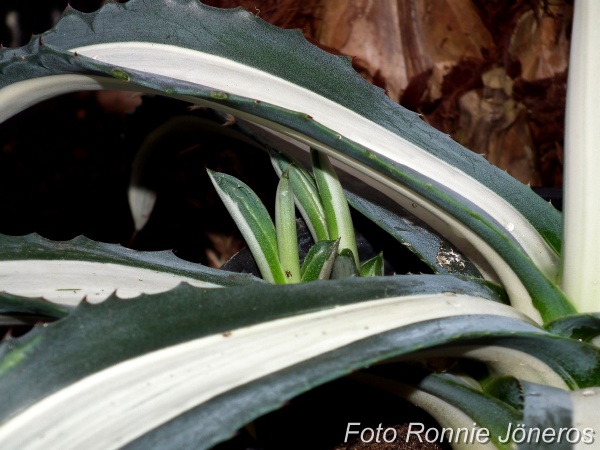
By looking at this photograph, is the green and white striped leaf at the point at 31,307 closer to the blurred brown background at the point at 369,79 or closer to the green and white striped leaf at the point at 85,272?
the green and white striped leaf at the point at 85,272

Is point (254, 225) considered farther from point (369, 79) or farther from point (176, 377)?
point (369, 79)

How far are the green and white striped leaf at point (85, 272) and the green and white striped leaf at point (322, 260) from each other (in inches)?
2.5

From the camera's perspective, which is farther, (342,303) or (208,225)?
(208,225)

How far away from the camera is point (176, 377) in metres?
0.37

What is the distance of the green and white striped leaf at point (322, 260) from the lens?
602 mm

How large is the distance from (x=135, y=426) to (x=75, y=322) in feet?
0.22

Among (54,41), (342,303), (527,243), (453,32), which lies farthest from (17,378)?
(453,32)

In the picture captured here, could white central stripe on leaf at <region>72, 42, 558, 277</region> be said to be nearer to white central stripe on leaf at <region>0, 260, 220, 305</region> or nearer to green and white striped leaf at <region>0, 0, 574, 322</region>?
green and white striped leaf at <region>0, 0, 574, 322</region>

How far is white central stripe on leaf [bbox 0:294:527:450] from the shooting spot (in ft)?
1.11

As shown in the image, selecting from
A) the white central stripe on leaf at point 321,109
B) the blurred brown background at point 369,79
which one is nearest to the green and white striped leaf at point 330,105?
the white central stripe on leaf at point 321,109

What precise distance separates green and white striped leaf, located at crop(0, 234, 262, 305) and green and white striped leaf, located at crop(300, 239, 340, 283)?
0.06m

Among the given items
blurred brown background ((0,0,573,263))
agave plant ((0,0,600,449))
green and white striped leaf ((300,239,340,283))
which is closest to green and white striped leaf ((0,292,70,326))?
agave plant ((0,0,600,449))

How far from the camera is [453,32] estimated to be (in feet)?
3.55

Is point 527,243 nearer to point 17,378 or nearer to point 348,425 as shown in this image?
point 348,425
